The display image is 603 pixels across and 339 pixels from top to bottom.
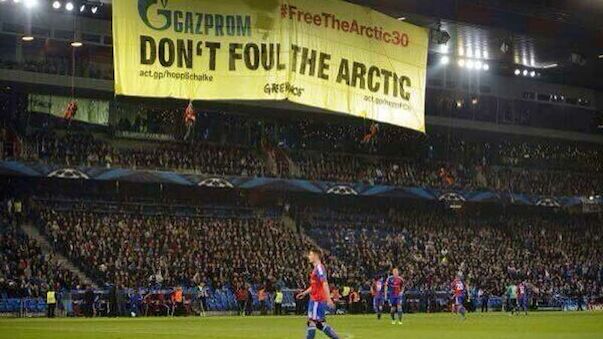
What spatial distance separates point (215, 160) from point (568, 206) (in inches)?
1075

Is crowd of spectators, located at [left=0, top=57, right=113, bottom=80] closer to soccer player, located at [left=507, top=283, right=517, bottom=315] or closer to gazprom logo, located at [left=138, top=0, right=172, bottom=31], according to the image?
soccer player, located at [left=507, top=283, right=517, bottom=315]

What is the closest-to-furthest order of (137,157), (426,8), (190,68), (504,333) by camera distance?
(190,68)
(504,333)
(426,8)
(137,157)

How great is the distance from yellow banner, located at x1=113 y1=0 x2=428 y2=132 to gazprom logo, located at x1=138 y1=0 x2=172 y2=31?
0.01 meters

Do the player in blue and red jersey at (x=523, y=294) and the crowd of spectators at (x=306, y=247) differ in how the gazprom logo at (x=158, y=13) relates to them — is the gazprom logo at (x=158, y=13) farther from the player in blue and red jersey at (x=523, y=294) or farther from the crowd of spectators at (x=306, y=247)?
the player in blue and red jersey at (x=523, y=294)

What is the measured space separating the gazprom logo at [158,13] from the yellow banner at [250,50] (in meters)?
0.01

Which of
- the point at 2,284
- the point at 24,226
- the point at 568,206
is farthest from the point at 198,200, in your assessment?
the point at 568,206

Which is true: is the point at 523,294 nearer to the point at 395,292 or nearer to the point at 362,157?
the point at 395,292

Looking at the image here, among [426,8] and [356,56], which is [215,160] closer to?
[426,8]

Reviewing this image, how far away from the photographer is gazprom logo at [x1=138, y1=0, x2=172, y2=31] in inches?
556

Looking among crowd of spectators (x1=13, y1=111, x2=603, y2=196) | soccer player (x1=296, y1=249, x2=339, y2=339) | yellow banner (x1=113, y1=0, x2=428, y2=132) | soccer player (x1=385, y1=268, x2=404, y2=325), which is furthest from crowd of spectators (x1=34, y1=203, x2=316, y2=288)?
yellow banner (x1=113, y1=0, x2=428, y2=132)

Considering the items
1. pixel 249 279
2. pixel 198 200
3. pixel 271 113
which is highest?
pixel 271 113

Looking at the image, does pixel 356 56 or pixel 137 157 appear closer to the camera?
pixel 356 56

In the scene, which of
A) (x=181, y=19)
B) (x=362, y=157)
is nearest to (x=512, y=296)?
(x=362, y=157)

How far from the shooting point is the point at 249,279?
47938 millimetres
